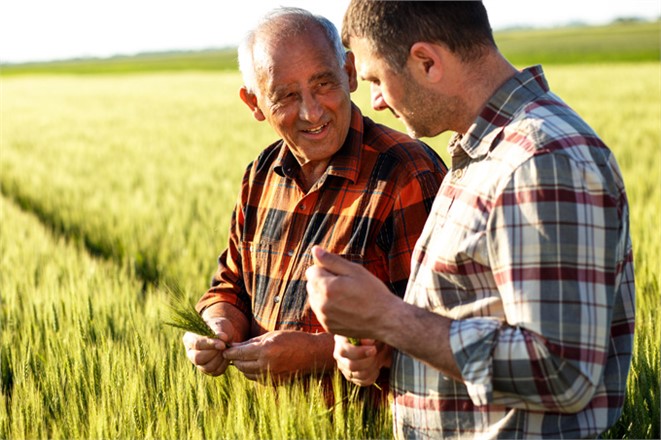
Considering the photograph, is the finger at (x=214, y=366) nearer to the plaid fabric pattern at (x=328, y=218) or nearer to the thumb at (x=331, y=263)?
the plaid fabric pattern at (x=328, y=218)

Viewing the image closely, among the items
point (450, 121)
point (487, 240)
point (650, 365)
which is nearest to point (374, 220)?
point (450, 121)

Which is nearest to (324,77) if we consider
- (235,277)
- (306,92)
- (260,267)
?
(306,92)

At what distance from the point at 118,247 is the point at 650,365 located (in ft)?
12.0

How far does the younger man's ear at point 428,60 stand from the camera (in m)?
1.49

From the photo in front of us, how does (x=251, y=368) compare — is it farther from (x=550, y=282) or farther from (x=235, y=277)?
(x=550, y=282)

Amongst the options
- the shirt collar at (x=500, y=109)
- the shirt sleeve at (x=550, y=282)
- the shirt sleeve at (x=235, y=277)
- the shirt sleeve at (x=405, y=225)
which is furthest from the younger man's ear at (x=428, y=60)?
the shirt sleeve at (x=235, y=277)

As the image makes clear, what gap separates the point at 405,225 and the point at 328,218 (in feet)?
0.73

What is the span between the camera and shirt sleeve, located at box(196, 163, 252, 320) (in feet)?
7.84

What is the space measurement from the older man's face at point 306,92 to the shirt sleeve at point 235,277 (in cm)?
28

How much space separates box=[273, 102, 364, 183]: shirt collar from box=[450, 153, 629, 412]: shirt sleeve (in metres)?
0.80

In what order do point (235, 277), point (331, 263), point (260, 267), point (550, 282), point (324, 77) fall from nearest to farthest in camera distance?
1. point (550, 282)
2. point (331, 263)
3. point (324, 77)
4. point (260, 267)
5. point (235, 277)

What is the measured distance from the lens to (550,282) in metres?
1.32

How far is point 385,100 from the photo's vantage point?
63.5 inches

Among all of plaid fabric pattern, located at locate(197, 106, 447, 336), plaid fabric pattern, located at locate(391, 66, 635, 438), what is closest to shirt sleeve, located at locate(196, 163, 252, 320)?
plaid fabric pattern, located at locate(197, 106, 447, 336)
